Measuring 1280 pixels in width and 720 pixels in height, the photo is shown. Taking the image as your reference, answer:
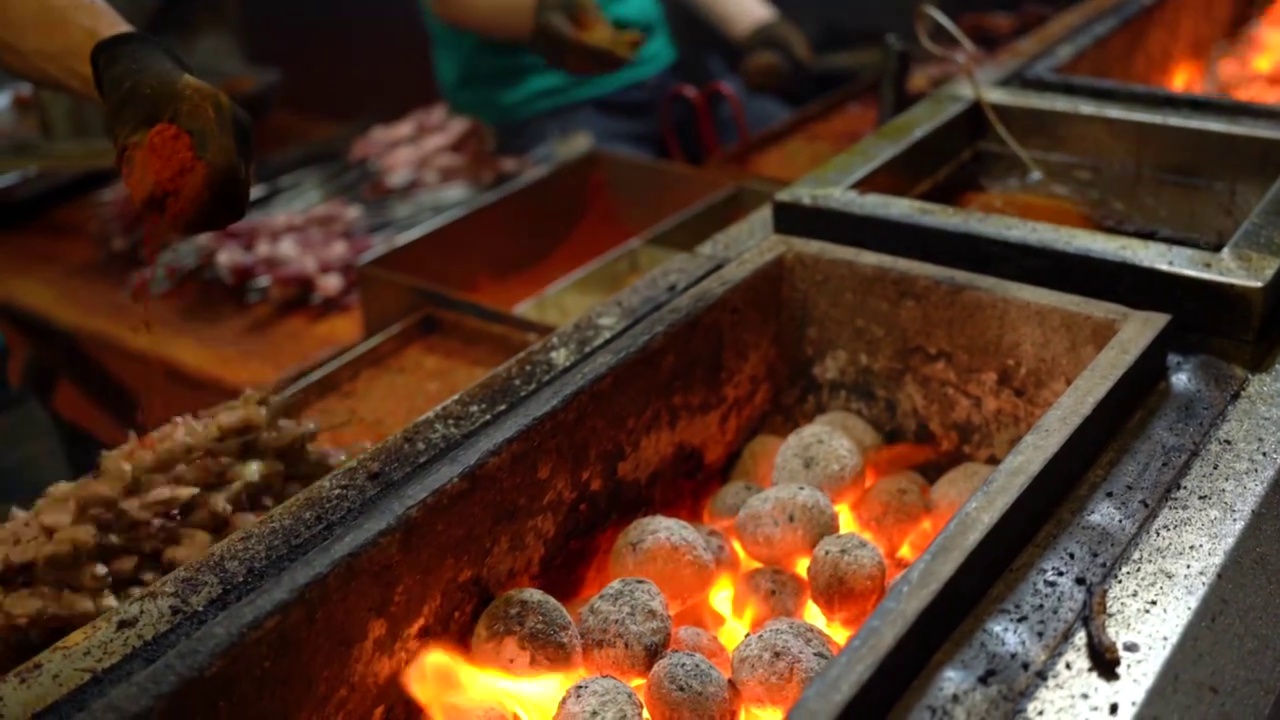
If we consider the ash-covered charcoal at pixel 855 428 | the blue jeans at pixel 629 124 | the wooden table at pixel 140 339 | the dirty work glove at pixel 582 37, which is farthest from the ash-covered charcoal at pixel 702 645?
the blue jeans at pixel 629 124

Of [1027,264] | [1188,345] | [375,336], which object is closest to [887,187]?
[1027,264]

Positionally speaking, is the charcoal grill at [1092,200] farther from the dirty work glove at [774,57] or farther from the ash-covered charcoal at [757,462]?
the dirty work glove at [774,57]

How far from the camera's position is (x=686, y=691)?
158 centimetres

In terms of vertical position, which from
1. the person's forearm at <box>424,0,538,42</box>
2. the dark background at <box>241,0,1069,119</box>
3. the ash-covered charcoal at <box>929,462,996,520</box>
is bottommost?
the dark background at <box>241,0,1069,119</box>

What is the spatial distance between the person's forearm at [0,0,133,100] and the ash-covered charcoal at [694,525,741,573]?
1.46 m

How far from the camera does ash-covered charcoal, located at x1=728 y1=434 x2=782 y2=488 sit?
7.63 feet

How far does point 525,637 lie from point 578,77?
3114mm


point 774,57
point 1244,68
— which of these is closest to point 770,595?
point 774,57

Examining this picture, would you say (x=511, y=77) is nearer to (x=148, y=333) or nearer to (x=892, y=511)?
(x=148, y=333)

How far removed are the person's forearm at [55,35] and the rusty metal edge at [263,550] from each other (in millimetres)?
990

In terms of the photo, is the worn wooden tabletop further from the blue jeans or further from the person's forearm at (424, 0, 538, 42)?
the blue jeans

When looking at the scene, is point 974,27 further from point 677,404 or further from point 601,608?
point 601,608

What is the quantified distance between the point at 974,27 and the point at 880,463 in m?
3.34

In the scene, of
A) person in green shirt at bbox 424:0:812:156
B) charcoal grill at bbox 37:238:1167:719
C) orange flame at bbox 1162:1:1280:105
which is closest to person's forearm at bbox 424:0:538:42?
person in green shirt at bbox 424:0:812:156
